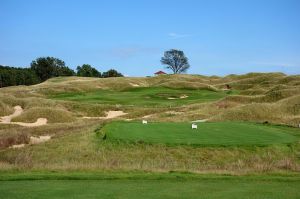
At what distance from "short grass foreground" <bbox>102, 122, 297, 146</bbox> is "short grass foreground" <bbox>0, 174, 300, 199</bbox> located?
286 inches

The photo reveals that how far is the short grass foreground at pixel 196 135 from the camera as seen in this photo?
19078mm

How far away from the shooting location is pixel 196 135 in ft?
67.7

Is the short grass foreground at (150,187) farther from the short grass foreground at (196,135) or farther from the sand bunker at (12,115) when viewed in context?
the sand bunker at (12,115)

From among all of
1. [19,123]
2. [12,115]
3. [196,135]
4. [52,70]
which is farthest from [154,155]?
[52,70]

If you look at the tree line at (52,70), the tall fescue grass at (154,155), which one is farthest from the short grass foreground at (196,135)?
the tree line at (52,70)

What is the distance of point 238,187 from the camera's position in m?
10.4

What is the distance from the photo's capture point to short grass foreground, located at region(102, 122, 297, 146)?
19.1 meters

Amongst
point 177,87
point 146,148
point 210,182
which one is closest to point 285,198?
point 210,182

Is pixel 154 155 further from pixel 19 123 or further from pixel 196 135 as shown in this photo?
pixel 19 123

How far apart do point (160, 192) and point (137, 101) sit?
145ft

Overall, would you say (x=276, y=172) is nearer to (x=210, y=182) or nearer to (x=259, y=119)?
(x=210, y=182)

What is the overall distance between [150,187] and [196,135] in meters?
10.6

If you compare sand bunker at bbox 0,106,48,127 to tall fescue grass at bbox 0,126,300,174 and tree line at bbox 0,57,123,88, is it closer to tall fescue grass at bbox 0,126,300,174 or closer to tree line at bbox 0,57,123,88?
tall fescue grass at bbox 0,126,300,174

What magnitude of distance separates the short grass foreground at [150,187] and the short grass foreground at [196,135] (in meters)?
7.26
